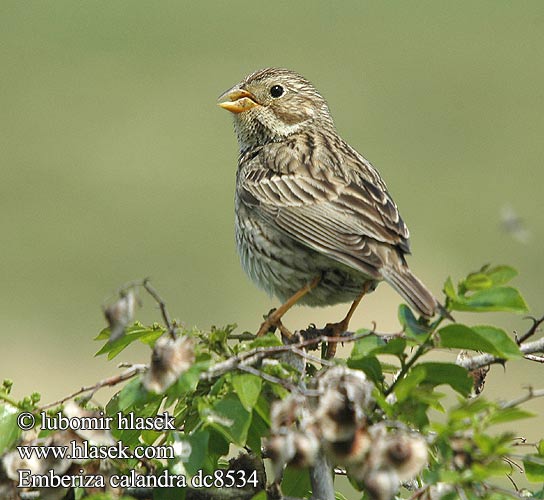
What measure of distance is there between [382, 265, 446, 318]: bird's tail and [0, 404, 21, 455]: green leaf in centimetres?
120

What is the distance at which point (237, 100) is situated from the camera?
668 cm

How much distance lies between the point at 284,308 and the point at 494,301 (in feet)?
7.71

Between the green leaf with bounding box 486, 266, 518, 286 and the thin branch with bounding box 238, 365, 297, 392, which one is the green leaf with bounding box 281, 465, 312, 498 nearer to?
the thin branch with bounding box 238, 365, 297, 392

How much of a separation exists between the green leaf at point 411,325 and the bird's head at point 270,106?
11.5 ft

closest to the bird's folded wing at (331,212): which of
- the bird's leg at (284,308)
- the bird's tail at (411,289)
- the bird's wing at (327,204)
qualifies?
the bird's wing at (327,204)

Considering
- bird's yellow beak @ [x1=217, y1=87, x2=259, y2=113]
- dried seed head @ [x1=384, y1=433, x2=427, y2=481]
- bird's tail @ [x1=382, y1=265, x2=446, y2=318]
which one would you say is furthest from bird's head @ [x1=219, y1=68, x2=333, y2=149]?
dried seed head @ [x1=384, y1=433, x2=427, y2=481]

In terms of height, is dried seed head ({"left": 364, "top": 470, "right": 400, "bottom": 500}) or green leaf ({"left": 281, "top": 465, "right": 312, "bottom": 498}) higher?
green leaf ({"left": 281, "top": 465, "right": 312, "bottom": 498})

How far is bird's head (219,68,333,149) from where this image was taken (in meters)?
6.64

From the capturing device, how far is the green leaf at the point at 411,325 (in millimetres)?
3128

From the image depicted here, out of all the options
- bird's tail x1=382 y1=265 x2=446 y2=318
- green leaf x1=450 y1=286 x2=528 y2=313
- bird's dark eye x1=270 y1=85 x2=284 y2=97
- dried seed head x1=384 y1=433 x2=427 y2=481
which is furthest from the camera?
bird's dark eye x1=270 y1=85 x2=284 y2=97

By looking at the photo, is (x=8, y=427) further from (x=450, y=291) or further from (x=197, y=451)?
(x=450, y=291)

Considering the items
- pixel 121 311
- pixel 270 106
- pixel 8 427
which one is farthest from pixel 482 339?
pixel 270 106

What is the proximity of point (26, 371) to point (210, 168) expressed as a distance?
10029mm

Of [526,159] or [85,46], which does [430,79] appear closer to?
[526,159]
